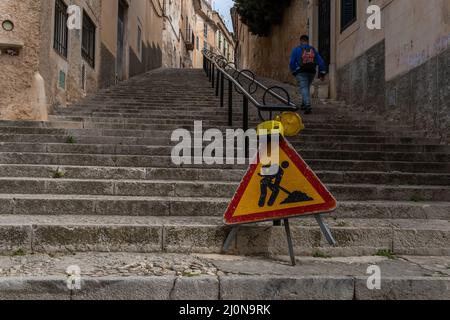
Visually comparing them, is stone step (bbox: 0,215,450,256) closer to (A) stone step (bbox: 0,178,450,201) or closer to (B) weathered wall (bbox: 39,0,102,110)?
(A) stone step (bbox: 0,178,450,201)

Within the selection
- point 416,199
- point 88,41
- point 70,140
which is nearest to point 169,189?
point 70,140

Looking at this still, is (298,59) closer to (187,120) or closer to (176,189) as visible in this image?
(187,120)

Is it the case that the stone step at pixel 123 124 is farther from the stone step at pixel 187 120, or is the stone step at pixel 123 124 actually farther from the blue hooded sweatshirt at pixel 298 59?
the blue hooded sweatshirt at pixel 298 59

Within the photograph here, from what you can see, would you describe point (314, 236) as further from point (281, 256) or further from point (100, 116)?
point (100, 116)

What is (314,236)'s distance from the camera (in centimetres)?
408

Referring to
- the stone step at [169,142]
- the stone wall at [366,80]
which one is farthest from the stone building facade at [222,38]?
Answer: the stone step at [169,142]

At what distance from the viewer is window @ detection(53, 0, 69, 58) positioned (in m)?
8.61

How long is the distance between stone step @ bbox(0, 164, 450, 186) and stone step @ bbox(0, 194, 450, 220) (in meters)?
0.59

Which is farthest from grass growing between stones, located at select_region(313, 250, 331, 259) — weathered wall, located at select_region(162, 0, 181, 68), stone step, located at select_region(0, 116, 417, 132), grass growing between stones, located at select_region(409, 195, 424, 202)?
weathered wall, located at select_region(162, 0, 181, 68)

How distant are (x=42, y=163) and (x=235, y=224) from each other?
3.01m

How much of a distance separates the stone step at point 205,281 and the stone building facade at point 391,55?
450 cm

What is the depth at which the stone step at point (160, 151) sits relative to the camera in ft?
19.9
